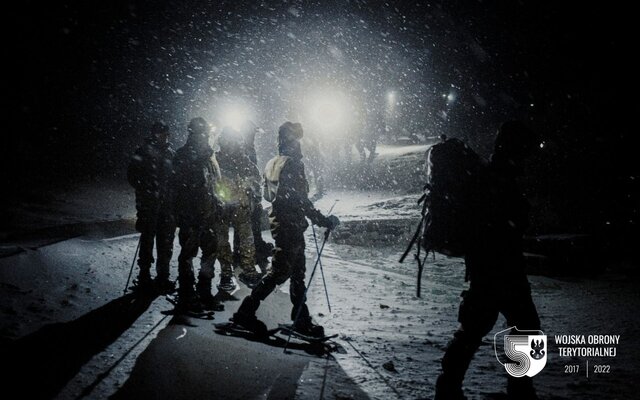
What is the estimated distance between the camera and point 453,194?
247cm

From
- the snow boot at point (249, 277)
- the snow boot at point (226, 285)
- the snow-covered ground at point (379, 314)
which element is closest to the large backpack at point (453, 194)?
the snow-covered ground at point (379, 314)

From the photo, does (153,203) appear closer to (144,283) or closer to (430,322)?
(144,283)

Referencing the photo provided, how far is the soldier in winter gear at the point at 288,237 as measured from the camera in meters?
3.80

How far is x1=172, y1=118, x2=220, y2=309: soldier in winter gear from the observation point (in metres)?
4.63

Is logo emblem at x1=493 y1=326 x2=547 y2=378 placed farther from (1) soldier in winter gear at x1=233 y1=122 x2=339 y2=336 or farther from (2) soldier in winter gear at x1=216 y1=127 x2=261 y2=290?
(2) soldier in winter gear at x1=216 y1=127 x2=261 y2=290

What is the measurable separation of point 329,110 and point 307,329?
2235 centimetres

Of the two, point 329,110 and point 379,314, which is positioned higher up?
point 329,110

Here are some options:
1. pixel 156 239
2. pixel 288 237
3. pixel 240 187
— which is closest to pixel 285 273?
pixel 288 237

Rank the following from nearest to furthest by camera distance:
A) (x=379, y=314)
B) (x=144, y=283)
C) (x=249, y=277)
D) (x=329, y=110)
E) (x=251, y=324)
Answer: (x=251, y=324) → (x=379, y=314) → (x=144, y=283) → (x=249, y=277) → (x=329, y=110)

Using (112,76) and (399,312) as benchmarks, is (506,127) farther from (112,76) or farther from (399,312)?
(112,76)

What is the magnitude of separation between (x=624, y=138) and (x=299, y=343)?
10.4 m

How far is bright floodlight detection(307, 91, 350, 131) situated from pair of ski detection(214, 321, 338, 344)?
2160cm

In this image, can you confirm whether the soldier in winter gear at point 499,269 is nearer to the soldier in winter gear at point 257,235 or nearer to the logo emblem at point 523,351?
the logo emblem at point 523,351

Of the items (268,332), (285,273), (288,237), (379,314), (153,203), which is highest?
(153,203)
